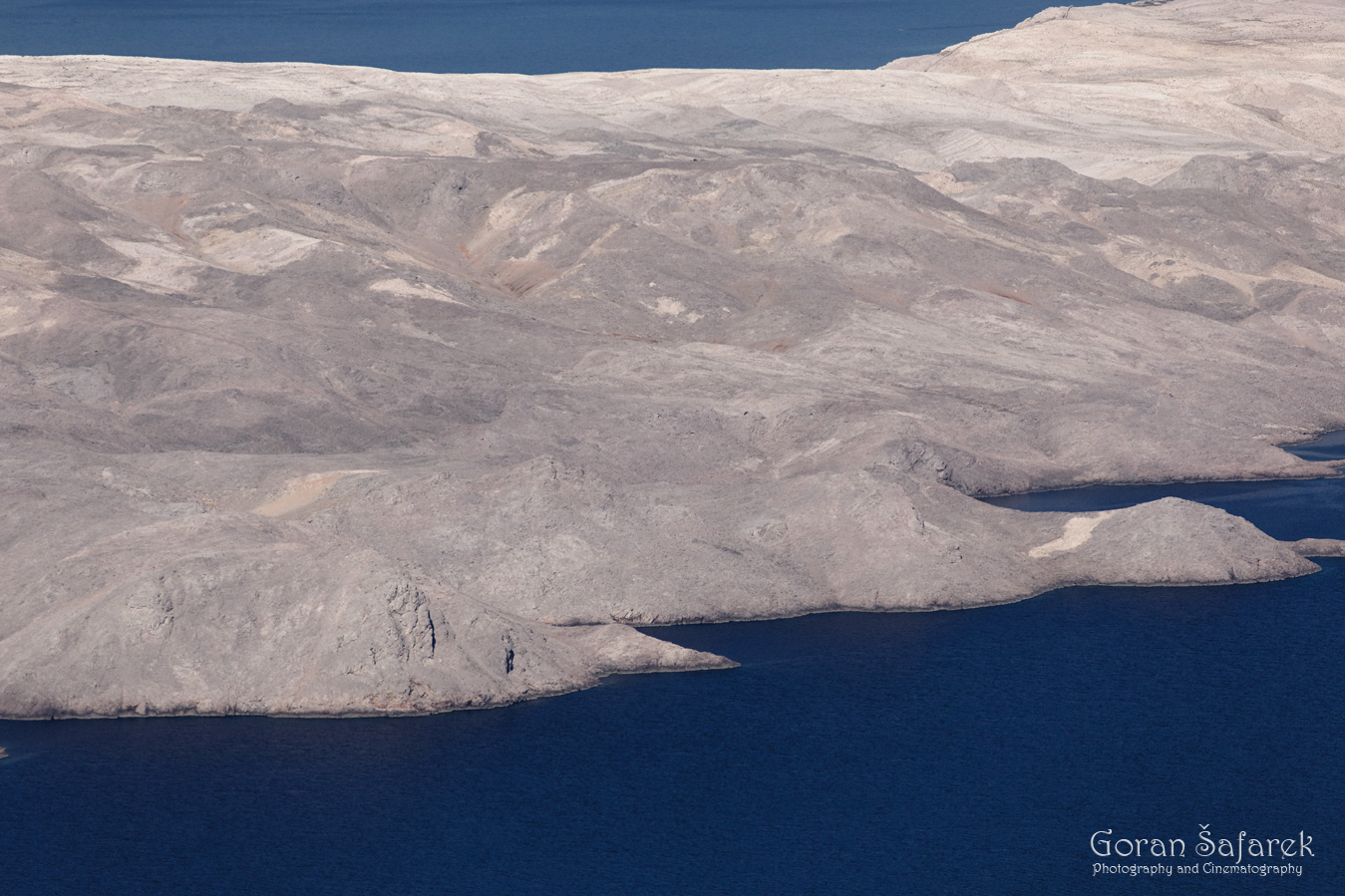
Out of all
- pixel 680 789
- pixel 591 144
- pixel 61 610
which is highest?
pixel 591 144

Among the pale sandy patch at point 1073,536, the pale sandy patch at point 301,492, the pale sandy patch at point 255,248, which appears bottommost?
the pale sandy patch at point 1073,536

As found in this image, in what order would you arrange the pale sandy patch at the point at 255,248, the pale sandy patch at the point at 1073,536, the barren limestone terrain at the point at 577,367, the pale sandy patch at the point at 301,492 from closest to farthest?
the barren limestone terrain at the point at 577,367 → the pale sandy patch at the point at 301,492 → the pale sandy patch at the point at 1073,536 → the pale sandy patch at the point at 255,248

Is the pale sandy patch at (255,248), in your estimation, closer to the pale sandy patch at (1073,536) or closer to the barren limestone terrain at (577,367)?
the barren limestone terrain at (577,367)

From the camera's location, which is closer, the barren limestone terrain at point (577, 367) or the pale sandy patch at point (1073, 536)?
the barren limestone terrain at point (577, 367)

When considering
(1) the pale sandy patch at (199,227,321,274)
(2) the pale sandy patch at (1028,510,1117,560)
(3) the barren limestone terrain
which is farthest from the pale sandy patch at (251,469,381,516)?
(1) the pale sandy patch at (199,227,321,274)

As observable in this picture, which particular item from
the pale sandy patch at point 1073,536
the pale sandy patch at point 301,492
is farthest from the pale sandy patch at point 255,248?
the pale sandy patch at point 1073,536

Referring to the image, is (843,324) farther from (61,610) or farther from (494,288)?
(61,610)

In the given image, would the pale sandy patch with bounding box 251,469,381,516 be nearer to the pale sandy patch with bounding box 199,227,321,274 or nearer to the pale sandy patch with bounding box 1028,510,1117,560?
the pale sandy patch with bounding box 1028,510,1117,560

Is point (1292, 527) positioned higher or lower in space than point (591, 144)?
lower

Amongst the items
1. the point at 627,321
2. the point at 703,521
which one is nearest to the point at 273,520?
the point at 703,521
